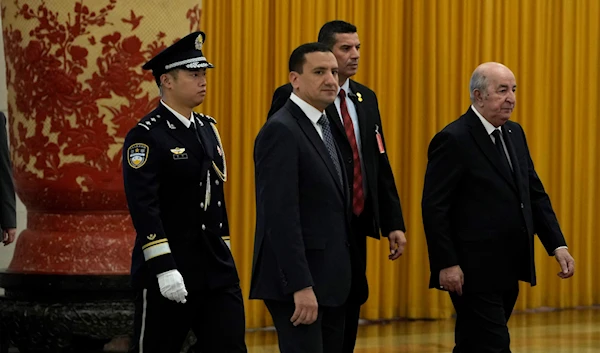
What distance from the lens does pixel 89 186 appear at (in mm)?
4625

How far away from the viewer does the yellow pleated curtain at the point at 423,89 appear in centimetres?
636

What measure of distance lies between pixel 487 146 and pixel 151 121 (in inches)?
50.1

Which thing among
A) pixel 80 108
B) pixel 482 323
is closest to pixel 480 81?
pixel 482 323

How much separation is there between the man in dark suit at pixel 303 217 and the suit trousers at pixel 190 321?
27cm

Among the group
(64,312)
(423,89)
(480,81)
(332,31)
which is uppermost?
(423,89)

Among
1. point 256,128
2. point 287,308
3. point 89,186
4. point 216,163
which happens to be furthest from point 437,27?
point 287,308

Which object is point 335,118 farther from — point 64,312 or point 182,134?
point 64,312

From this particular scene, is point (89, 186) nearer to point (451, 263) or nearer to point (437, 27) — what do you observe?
point (451, 263)

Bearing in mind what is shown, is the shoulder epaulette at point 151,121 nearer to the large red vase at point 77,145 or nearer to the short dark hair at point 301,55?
the short dark hair at point 301,55

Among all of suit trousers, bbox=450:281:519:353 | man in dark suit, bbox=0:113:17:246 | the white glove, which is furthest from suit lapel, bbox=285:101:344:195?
man in dark suit, bbox=0:113:17:246

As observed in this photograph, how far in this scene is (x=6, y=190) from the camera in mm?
5176

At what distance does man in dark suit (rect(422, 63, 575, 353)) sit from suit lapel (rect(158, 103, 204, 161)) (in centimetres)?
95

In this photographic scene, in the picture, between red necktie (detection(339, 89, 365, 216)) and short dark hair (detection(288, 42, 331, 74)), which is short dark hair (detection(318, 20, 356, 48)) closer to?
red necktie (detection(339, 89, 365, 216))

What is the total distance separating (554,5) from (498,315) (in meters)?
4.28
